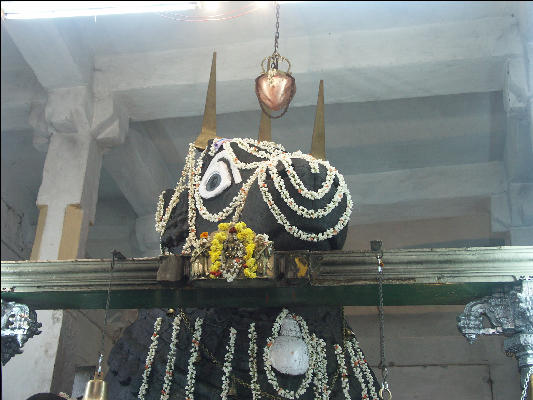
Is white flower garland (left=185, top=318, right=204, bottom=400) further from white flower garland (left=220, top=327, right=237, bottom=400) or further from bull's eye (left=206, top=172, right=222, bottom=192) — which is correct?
bull's eye (left=206, top=172, right=222, bottom=192)

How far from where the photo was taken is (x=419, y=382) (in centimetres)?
443

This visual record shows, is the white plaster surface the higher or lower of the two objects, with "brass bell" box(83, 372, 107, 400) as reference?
higher

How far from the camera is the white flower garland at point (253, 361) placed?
2447mm

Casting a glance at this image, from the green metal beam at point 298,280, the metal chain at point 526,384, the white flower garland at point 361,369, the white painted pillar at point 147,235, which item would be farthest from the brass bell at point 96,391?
the white painted pillar at point 147,235

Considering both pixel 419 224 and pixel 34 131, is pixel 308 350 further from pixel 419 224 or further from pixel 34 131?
pixel 419 224

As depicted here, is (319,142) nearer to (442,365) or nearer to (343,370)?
(343,370)

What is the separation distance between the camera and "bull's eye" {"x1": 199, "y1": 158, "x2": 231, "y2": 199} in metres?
2.64

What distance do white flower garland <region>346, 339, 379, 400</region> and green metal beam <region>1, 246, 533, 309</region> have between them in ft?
0.70

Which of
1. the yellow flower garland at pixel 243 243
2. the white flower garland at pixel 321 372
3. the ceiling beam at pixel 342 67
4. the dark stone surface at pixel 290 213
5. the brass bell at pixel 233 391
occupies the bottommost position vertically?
the brass bell at pixel 233 391

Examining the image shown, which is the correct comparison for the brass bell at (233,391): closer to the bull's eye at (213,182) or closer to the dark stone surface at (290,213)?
the dark stone surface at (290,213)

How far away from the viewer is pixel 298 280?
94.2 inches

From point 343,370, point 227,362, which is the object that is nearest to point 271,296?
point 227,362

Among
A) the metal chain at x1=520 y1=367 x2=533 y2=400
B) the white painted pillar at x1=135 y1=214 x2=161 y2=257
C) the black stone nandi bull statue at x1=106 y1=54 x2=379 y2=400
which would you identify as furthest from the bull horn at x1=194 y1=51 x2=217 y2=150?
the white painted pillar at x1=135 y1=214 x2=161 y2=257

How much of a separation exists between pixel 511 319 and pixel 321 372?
68 centimetres
